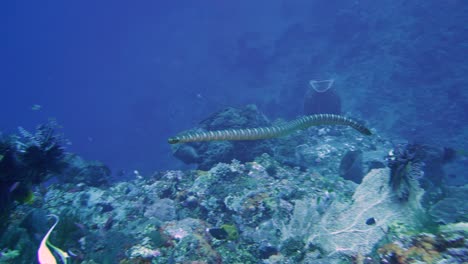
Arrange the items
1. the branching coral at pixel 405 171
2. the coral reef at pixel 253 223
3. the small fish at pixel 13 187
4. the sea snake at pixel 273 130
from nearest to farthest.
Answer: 1. the coral reef at pixel 253 223
2. the small fish at pixel 13 187
3. the branching coral at pixel 405 171
4. the sea snake at pixel 273 130

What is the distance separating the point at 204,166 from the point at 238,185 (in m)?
Result: 3.52

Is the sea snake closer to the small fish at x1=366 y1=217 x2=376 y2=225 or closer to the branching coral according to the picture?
the branching coral

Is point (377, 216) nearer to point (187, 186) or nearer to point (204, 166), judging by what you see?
point (187, 186)

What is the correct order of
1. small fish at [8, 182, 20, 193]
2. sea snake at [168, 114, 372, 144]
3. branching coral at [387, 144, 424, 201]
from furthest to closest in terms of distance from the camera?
sea snake at [168, 114, 372, 144] < branching coral at [387, 144, 424, 201] < small fish at [8, 182, 20, 193]

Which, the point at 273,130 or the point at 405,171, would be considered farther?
the point at 273,130

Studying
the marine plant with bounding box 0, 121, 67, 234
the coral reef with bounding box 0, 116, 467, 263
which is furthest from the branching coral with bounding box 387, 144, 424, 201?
the marine plant with bounding box 0, 121, 67, 234

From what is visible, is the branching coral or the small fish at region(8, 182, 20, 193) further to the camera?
the branching coral

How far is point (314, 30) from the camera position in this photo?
140 feet

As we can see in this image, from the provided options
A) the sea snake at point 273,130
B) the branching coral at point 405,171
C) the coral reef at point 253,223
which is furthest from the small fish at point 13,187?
the branching coral at point 405,171

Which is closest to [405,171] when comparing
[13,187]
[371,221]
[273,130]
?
[371,221]

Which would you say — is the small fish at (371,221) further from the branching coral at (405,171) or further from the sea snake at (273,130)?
the sea snake at (273,130)

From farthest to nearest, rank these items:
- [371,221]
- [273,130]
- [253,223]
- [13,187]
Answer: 1. [273,130]
2. [253,223]
3. [371,221]
4. [13,187]

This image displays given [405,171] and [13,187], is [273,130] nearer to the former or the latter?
[405,171]

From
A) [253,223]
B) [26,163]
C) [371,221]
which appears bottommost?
[371,221]
